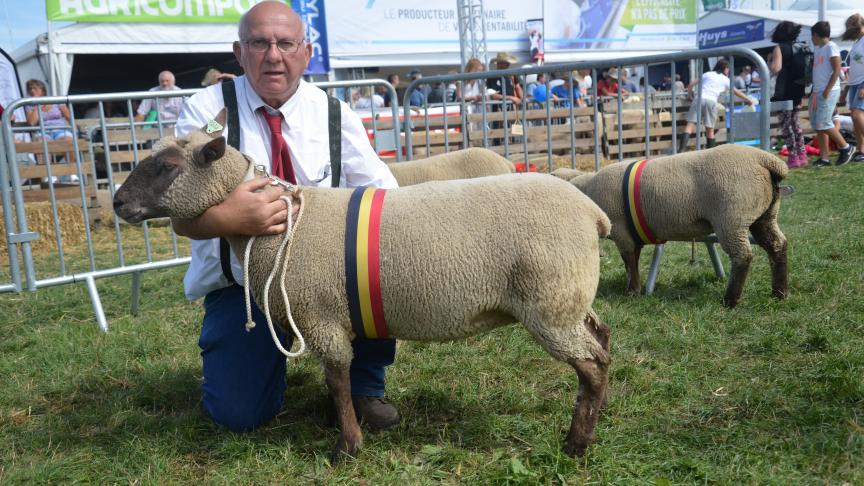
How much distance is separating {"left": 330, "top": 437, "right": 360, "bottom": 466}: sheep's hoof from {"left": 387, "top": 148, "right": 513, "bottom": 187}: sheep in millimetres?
3064

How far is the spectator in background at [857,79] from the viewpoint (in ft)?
31.6

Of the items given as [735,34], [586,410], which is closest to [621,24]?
[735,34]

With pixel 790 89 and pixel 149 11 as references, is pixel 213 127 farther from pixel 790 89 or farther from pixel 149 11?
pixel 149 11

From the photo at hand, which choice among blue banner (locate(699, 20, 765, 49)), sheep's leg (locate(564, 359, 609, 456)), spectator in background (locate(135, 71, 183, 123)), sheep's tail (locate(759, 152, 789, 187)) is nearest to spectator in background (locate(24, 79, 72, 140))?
spectator in background (locate(135, 71, 183, 123))

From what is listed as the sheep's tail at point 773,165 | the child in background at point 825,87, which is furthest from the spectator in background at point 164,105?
the child in background at point 825,87

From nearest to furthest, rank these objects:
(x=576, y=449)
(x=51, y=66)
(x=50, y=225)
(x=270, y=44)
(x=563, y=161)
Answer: (x=576, y=449), (x=270, y=44), (x=50, y=225), (x=563, y=161), (x=51, y=66)

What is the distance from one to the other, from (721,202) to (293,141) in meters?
2.57

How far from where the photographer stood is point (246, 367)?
3.07m

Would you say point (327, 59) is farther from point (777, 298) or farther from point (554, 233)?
point (554, 233)

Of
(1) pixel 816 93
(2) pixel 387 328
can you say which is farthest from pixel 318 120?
(1) pixel 816 93

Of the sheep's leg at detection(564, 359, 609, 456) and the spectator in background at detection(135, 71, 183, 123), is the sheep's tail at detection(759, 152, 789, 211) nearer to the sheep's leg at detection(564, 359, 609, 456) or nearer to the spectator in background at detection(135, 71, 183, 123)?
the sheep's leg at detection(564, 359, 609, 456)

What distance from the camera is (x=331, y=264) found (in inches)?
101

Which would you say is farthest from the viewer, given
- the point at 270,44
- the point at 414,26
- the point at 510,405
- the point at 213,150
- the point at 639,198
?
the point at 414,26

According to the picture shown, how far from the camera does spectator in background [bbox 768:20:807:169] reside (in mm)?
9828
